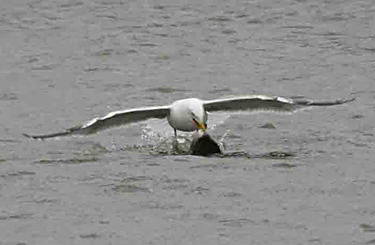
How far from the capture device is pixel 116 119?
18047mm

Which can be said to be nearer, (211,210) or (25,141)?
(211,210)

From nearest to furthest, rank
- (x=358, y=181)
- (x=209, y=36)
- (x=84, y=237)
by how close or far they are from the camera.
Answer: (x=84, y=237)
(x=358, y=181)
(x=209, y=36)

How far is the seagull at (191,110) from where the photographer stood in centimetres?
1780

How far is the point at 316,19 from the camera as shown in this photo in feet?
95.9

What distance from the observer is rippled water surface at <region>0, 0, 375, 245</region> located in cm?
1462

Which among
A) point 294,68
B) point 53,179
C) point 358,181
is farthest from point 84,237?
point 294,68

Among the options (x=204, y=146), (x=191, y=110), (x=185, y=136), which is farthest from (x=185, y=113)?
(x=185, y=136)

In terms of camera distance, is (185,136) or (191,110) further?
(185,136)

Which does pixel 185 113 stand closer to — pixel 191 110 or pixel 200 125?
pixel 191 110

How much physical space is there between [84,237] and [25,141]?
206 inches

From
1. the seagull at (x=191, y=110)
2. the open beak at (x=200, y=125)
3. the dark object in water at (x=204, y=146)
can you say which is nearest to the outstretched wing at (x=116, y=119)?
the seagull at (x=191, y=110)

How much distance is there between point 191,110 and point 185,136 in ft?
4.50

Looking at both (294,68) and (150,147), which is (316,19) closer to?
(294,68)

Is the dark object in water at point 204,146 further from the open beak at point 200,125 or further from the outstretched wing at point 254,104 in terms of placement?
the outstretched wing at point 254,104
